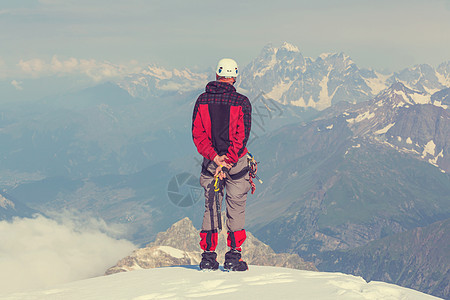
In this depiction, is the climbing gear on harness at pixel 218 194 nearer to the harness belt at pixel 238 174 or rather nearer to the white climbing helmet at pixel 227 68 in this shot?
the harness belt at pixel 238 174

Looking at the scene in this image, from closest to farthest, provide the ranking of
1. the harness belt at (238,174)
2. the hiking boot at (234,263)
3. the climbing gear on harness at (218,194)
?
the climbing gear on harness at (218,194) → the harness belt at (238,174) → the hiking boot at (234,263)

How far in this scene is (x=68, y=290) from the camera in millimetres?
21141

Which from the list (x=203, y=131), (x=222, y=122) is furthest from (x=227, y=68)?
(x=203, y=131)

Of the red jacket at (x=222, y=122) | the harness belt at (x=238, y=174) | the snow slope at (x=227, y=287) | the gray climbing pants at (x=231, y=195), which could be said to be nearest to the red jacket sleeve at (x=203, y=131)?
the red jacket at (x=222, y=122)

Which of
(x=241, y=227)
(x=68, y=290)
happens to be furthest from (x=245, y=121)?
(x=68, y=290)

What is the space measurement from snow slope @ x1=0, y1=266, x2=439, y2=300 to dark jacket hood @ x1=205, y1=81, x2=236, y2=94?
8554 millimetres

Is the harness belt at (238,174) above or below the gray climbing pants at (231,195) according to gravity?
above

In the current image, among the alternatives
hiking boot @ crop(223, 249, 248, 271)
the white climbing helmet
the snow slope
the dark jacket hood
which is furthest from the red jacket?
the snow slope

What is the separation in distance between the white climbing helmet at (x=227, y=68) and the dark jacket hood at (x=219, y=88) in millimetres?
517

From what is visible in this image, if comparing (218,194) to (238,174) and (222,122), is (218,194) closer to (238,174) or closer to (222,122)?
(238,174)

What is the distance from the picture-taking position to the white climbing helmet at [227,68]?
23.9m

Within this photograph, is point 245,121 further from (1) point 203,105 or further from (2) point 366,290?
(2) point 366,290

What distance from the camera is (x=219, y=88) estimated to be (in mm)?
23688

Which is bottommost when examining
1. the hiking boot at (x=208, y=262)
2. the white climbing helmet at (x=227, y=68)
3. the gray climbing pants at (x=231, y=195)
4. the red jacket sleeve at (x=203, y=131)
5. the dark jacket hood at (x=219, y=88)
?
the hiking boot at (x=208, y=262)
